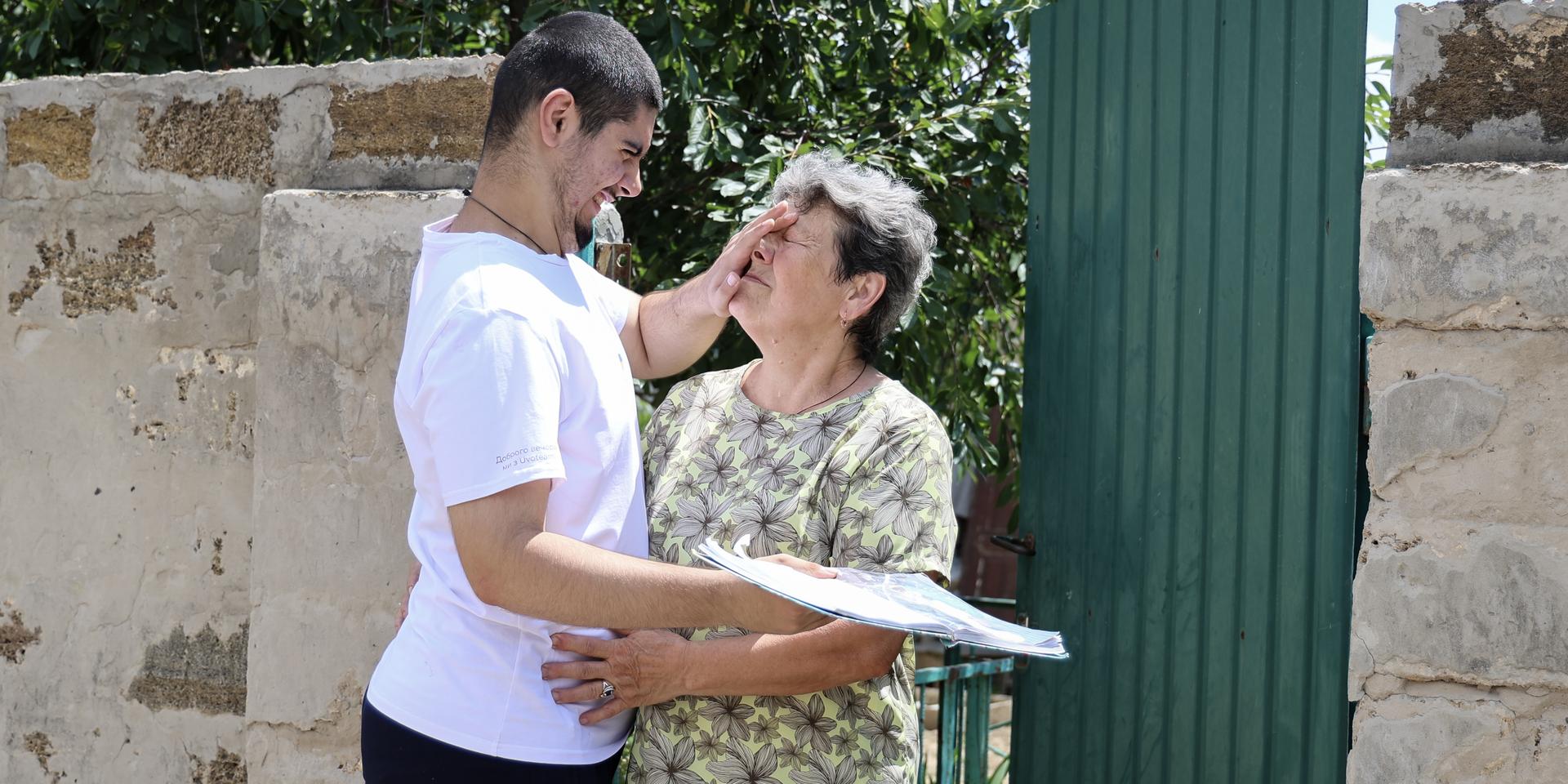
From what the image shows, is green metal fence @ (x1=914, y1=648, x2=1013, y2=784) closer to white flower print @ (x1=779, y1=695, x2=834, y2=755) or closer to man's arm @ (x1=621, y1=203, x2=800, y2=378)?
white flower print @ (x1=779, y1=695, x2=834, y2=755)

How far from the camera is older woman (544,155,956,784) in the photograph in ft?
6.39

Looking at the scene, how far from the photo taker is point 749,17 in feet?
13.1

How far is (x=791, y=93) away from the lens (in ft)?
12.8

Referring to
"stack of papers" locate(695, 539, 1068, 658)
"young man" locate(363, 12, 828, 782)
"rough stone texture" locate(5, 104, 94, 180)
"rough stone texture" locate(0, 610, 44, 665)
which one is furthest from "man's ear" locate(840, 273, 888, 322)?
"rough stone texture" locate(0, 610, 44, 665)

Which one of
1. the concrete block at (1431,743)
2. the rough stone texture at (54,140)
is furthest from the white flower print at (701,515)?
the rough stone texture at (54,140)

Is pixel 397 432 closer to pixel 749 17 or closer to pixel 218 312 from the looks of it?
pixel 218 312

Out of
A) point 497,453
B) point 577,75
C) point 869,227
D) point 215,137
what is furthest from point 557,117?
point 215,137

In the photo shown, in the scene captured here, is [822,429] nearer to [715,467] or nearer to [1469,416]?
[715,467]

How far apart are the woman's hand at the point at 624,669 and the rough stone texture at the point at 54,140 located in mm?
1669

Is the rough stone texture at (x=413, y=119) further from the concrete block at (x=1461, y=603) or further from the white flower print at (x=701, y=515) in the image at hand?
the concrete block at (x=1461, y=603)

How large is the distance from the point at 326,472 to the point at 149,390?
53 cm

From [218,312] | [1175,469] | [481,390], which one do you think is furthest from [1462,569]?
[218,312]

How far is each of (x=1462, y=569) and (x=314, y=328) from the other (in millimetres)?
1940

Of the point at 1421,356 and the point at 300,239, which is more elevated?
the point at 300,239
